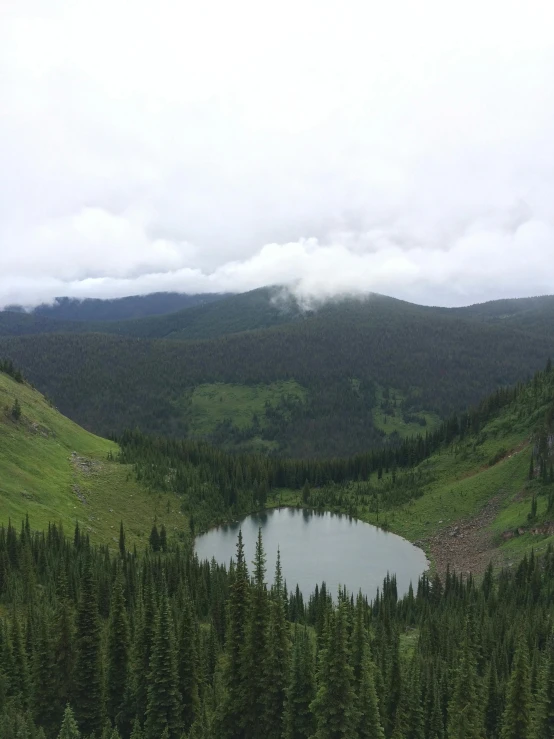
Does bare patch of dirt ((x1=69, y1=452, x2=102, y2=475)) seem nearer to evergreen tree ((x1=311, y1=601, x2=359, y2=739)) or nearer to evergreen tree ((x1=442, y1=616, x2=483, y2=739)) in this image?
evergreen tree ((x1=442, y1=616, x2=483, y2=739))

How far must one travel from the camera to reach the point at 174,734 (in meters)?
38.2

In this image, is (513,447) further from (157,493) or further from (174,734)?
(174,734)

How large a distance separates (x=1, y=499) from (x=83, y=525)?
1791 centimetres

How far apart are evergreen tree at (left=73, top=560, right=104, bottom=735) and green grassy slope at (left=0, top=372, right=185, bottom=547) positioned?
2478 inches

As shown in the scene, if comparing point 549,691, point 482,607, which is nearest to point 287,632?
point 549,691

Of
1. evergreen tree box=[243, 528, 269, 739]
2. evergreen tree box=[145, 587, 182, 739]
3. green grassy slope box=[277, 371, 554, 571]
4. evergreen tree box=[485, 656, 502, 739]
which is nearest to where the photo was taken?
evergreen tree box=[243, 528, 269, 739]

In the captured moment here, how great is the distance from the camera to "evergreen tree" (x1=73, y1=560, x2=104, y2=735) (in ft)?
134

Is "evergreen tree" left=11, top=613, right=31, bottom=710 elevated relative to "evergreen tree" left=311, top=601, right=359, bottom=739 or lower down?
lower down

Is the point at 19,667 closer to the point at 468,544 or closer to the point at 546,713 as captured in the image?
the point at 546,713

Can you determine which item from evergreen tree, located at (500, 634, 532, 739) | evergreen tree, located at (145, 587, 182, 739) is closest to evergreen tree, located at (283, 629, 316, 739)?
evergreen tree, located at (145, 587, 182, 739)

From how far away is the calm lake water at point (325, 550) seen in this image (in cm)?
11162

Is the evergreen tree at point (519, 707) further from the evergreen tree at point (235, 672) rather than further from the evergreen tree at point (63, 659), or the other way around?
the evergreen tree at point (63, 659)

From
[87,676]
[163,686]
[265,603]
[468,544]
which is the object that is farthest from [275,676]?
[468,544]

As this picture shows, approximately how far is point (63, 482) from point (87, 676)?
306ft
